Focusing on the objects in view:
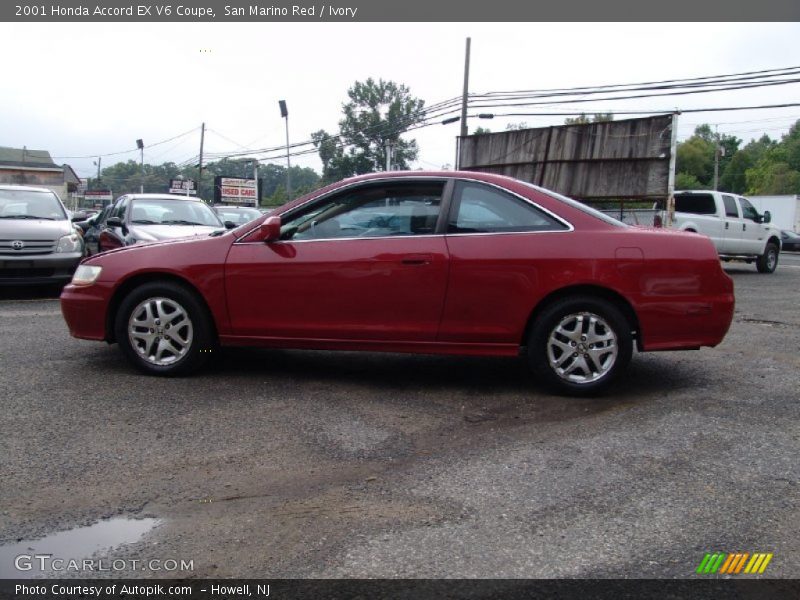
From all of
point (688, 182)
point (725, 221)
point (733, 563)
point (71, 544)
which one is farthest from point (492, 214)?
point (688, 182)

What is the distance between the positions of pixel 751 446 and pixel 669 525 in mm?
1236

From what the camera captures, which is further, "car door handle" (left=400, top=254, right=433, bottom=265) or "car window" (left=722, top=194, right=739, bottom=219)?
"car window" (left=722, top=194, right=739, bottom=219)

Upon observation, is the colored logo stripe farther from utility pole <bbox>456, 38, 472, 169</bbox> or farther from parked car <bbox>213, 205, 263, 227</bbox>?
utility pole <bbox>456, 38, 472, 169</bbox>

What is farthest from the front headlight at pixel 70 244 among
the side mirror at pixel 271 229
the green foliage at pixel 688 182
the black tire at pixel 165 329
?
the green foliage at pixel 688 182

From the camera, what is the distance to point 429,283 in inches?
189

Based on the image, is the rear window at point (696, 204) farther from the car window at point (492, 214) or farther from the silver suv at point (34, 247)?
the silver suv at point (34, 247)

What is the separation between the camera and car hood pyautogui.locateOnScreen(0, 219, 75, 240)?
914 cm

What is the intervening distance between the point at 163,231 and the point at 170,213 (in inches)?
34.6

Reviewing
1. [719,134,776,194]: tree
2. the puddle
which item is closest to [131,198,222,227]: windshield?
the puddle

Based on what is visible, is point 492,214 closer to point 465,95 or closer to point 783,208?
point 465,95

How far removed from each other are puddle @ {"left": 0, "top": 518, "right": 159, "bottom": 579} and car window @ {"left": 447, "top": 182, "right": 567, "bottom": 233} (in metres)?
2.87

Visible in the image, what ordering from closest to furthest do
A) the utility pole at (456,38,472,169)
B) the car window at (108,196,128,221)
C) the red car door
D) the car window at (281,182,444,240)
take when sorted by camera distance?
1. the red car door
2. the car window at (281,182,444,240)
3. the car window at (108,196,128,221)
4. the utility pole at (456,38,472,169)

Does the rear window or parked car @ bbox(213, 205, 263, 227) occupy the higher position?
the rear window

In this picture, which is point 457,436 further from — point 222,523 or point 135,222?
point 135,222
